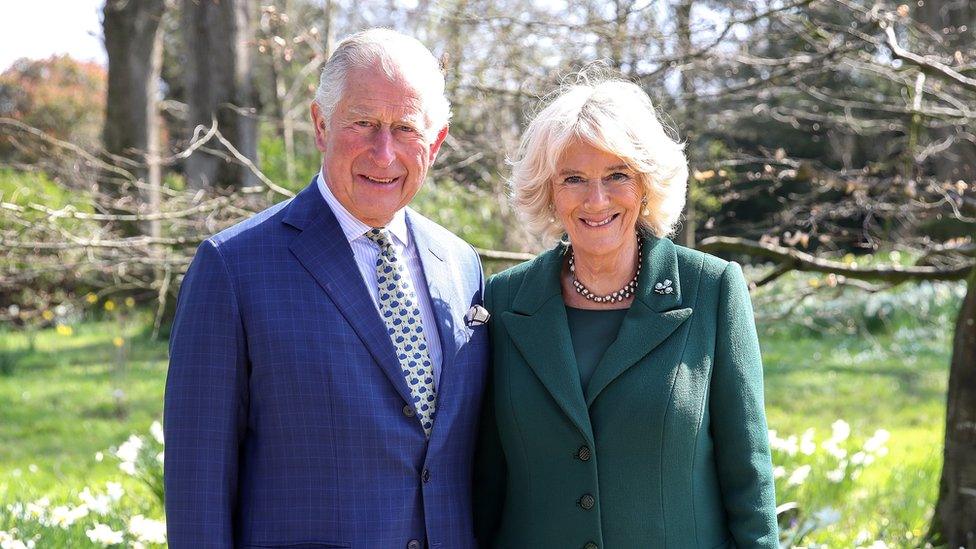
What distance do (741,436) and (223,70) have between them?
7027 millimetres

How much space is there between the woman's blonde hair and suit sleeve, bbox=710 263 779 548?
0.33 metres

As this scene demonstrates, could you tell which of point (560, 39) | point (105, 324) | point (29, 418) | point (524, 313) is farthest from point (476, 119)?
point (105, 324)

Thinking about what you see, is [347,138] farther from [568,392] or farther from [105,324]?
[105,324]

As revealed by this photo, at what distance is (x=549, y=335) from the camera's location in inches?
100.0

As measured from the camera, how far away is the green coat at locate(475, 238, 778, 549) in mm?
2395

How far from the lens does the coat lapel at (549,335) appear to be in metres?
2.43

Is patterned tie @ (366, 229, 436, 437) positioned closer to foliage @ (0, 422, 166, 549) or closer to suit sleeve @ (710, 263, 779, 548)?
suit sleeve @ (710, 263, 779, 548)

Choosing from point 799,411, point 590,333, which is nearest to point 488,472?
point 590,333

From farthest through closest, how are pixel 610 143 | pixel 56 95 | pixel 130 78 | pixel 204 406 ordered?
1. pixel 56 95
2. pixel 130 78
3. pixel 610 143
4. pixel 204 406

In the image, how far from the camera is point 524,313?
104 inches

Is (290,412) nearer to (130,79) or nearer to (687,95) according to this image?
(687,95)

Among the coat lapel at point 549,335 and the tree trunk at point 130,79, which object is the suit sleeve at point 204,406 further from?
the tree trunk at point 130,79

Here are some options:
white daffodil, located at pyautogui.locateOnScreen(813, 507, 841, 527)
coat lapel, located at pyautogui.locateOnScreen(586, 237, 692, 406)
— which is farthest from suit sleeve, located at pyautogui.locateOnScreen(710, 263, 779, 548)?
white daffodil, located at pyautogui.locateOnScreen(813, 507, 841, 527)

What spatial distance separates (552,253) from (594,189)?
0.30 m
